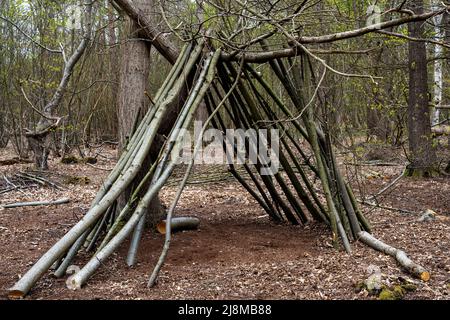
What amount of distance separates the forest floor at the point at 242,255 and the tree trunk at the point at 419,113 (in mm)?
1358

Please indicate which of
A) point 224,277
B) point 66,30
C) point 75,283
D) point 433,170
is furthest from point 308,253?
point 66,30

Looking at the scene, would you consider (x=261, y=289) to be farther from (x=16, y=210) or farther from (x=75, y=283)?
(x=16, y=210)

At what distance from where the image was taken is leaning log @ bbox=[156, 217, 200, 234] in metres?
5.01

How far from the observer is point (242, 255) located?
426 centimetres

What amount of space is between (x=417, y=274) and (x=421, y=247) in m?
0.88

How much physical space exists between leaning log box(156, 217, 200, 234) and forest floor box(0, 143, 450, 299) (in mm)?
87

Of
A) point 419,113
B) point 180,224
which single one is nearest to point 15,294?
point 180,224

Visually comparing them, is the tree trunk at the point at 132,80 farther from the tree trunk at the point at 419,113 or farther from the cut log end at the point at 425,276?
the tree trunk at the point at 419,113

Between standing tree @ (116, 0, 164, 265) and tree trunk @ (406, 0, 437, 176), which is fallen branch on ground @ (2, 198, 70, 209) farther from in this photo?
tree trunk @ (406, 0, 437, 176)

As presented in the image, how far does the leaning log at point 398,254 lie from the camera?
3.57m

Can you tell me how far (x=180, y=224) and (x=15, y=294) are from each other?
2005 millimetres

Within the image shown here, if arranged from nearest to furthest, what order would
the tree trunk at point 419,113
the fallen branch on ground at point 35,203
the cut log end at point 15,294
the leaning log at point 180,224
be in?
the cut log end at point 15,294 → the leaning log at point 180,224 → the fallen branch on ground at point 35,203 → the tree trunk at point 419,113

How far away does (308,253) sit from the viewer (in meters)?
4.30

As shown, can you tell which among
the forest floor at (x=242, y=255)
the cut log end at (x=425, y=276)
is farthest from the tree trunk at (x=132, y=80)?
the cut log end at (x=425, y=276)
